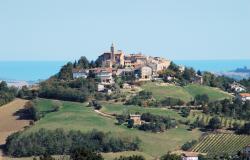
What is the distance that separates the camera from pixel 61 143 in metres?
61.9

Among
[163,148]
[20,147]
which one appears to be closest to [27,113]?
[20,147]

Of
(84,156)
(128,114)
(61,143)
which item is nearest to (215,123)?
(128,114)

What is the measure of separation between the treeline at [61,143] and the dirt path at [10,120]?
3921mm

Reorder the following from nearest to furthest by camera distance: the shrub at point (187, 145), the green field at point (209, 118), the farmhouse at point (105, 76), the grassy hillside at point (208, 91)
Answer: the shrub at point (187, 145), the green field at point (209, 118), the grassy hillside at point (208, 91), the farmhouse at point (105, 76)

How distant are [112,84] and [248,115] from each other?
17.1m

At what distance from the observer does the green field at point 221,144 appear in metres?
59.9

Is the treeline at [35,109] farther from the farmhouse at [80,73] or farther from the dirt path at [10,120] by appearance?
the farmhouse at [80,73]

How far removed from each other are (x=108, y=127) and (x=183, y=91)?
16650 mm

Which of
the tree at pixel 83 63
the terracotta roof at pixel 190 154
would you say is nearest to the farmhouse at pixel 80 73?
the tree at pixel 83 63

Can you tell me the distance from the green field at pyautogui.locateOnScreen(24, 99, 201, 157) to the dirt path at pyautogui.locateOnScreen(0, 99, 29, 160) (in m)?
2.49

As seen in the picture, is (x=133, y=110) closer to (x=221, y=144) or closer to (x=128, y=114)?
(x=128, y=114)

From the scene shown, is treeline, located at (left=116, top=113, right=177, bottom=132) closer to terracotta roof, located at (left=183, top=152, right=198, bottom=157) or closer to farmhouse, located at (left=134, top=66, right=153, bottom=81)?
terracotta roof, located at (left=183, top=152, right=198, bottom=157)

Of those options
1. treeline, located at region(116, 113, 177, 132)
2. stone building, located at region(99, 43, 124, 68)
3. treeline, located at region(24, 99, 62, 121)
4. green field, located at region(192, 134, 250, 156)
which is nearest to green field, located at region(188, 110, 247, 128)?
treeline, located at region(116, 113, 177, 132)

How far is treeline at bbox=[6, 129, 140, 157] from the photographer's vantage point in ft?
201
